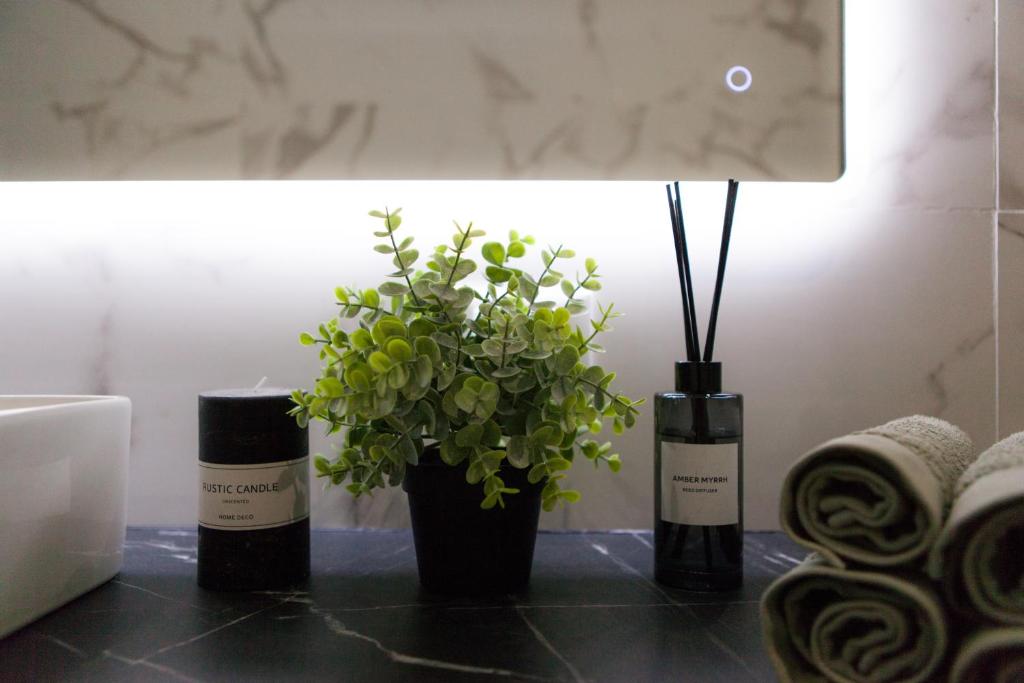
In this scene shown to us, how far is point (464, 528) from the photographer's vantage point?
0.60 m

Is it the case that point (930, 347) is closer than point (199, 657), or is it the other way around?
point (199, 657)

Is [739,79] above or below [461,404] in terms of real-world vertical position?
above

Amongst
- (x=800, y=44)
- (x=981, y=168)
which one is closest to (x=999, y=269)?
(x=981, y=168)

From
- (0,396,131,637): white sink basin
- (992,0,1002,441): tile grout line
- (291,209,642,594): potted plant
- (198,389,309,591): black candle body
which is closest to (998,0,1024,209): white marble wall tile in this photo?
(992,0,1002,441): tile grout line

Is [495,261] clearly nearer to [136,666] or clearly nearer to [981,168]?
[136,666]

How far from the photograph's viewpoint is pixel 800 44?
759mm

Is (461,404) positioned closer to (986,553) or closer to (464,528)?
(464,528)

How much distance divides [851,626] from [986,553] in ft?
0.27

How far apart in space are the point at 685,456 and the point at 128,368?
643 millimetres

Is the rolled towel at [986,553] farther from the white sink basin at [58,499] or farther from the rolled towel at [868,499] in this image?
the white sink basin at [58,499]

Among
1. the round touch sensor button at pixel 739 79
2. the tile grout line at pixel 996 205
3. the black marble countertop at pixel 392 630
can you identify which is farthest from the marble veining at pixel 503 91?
the black marble countertop at pixel 392 630

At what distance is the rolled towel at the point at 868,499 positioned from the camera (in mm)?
372

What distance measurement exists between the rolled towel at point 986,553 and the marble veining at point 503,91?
49 centimetres

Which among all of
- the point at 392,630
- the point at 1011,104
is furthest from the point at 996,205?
the point at 392,630
